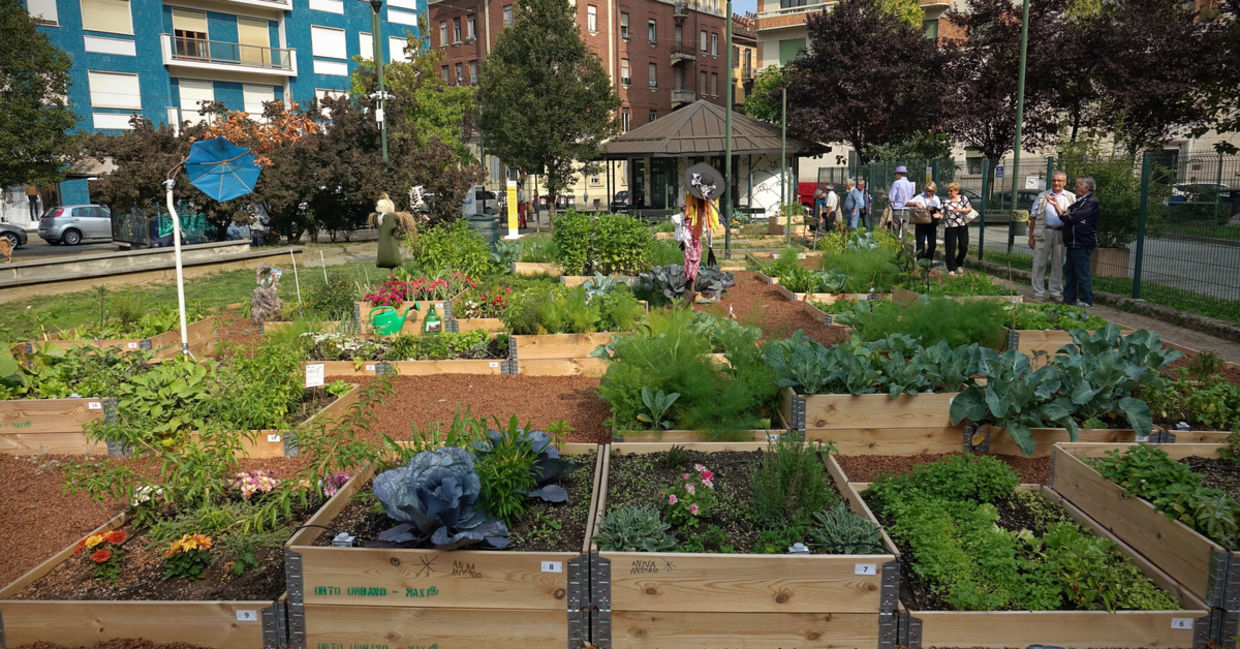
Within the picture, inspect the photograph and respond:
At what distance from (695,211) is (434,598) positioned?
7.71m

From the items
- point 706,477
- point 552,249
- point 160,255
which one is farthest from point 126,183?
point 706,477

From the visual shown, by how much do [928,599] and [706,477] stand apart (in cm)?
119

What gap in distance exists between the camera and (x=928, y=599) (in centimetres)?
365

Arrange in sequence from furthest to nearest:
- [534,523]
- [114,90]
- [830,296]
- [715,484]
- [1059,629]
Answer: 1. [114,90]
2. [830,296]
3. [715,484]
4. [534,523]
5. [1059,629]

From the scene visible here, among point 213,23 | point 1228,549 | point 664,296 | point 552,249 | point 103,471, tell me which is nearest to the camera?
point 1228,549

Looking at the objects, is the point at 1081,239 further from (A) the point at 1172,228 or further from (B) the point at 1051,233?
(A) the point at 1172,228

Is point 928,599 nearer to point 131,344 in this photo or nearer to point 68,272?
point 131,344

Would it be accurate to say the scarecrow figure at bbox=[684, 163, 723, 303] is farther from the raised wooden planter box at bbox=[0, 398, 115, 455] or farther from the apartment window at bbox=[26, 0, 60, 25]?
the apartment window at bbox=[26, 0, 60, 25]

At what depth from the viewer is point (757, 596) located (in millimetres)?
3469

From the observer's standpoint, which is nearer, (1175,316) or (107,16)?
(1175,316)

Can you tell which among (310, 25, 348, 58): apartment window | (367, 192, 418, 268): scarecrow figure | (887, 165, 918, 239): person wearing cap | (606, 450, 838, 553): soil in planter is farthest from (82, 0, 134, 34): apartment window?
(606, 450, 838, 553): soil in planter

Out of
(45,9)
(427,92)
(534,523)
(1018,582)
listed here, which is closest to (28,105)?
(427,92)

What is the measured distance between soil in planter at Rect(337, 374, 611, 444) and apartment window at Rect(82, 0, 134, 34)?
32.9 m

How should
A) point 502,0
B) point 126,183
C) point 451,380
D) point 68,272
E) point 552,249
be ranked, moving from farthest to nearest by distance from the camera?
1. point 502,0
2. point 126,183
3. point 68,272
4. point 552,249
5. point 451,380
